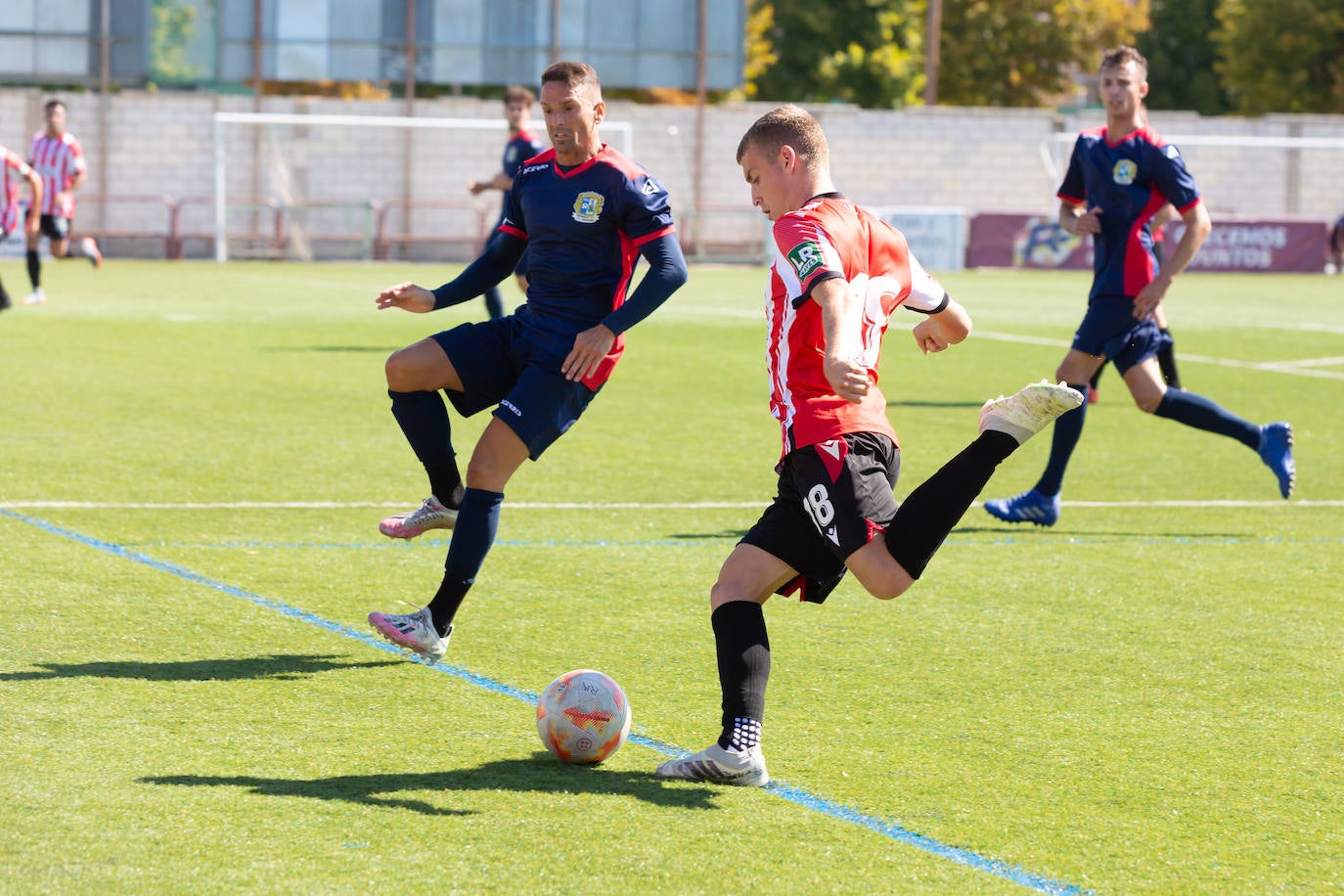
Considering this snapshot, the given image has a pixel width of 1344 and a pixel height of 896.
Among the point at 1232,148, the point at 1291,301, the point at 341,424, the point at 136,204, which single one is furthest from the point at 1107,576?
the point at 1232,148

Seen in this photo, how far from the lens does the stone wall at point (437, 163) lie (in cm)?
3594

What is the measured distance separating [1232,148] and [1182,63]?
2201 centimetres

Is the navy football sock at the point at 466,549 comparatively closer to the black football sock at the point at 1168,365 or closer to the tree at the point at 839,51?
the black football sock at the point at 1168,365

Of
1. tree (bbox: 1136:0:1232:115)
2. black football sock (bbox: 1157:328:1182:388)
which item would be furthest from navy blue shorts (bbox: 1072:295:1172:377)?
tree (bbox: 1136:0:1232:115)

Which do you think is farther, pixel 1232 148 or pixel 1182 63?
pixel 1182 63

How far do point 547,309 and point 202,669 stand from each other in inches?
65.2

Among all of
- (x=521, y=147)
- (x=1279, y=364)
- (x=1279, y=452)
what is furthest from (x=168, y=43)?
(x=1279, y=452)

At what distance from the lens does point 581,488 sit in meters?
9.12

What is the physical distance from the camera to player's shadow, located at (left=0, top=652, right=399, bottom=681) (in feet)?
17.2

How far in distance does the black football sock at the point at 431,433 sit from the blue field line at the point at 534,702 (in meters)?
0.62

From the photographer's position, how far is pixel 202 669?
5402mm

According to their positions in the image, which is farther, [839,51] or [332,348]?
[839,51]

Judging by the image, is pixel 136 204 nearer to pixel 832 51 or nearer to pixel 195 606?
pixel 832 51

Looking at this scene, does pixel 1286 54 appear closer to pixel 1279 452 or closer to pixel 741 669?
pixel 1279 452
